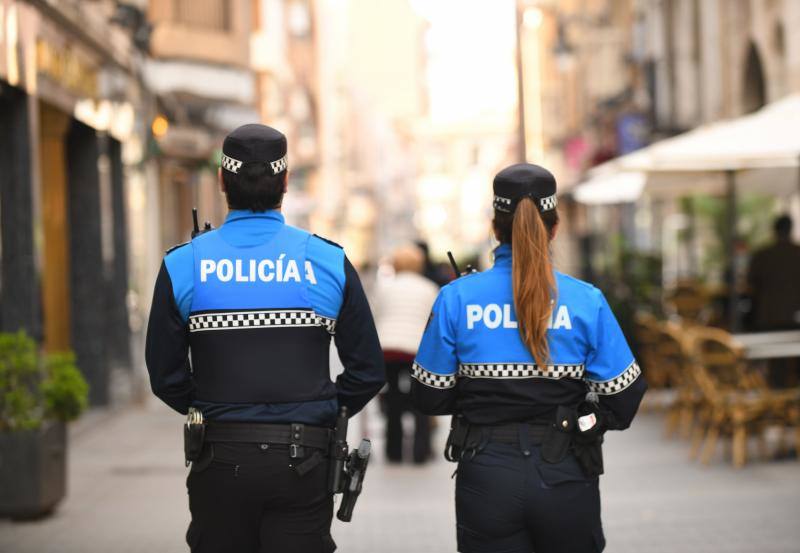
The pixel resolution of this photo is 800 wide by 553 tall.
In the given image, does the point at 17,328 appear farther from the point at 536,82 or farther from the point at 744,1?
the point at 536,82

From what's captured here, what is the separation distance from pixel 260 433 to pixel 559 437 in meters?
0.98

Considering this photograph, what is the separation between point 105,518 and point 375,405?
337 inches

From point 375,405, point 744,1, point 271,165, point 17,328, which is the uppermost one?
point 744,1

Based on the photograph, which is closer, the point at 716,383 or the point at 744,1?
the point at 716,383

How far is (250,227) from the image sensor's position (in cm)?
480

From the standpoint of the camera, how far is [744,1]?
2455 cm

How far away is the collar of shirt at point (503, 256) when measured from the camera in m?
4.98

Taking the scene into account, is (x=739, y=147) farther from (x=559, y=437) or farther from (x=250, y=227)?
→ (x=250, y=227)

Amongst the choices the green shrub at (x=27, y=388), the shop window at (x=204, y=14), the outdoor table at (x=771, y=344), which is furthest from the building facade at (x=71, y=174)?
the outdoor table at (x=771, y=344)

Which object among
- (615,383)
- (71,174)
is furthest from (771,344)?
(615,383)

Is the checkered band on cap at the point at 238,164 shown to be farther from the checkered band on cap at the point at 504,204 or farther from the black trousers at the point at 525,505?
the black trousers at the point at 525,505

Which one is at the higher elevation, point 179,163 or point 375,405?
point 179,163

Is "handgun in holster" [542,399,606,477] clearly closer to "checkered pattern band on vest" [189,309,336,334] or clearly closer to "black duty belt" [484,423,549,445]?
"black duty belt" [484,423,549,445]

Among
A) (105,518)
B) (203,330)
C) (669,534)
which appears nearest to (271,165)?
(203,330)
